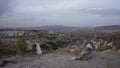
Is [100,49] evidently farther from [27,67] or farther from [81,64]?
[27,67]

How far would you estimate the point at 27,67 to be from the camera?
12.5 metres

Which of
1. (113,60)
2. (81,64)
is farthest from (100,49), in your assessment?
(81,64)

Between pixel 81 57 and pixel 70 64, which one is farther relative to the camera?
pixel 81 57

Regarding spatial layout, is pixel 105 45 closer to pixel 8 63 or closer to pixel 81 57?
pixel 81 57

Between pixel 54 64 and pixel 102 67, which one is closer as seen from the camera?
pixel 102 67

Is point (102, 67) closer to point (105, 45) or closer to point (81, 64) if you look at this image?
point (81, 64)

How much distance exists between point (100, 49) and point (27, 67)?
855 cm

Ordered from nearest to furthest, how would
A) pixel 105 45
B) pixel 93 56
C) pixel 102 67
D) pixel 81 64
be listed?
1. pixel 102 67
2. pixel 81 64
3. pixel 93 56
4. pixel 105 45

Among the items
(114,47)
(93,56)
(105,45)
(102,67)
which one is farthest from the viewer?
(105,45)

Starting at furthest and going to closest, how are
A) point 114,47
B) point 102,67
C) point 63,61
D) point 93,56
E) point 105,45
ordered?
point 105,45 → point 114,47 → point 93,56 → point 63,61 → point 102,67

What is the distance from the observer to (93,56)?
1526cm

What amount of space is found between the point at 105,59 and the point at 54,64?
11.4 feet

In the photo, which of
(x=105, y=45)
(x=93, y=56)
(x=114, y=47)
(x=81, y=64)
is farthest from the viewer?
(x=105, y=45)

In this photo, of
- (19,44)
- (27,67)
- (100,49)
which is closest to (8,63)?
(27,67)
